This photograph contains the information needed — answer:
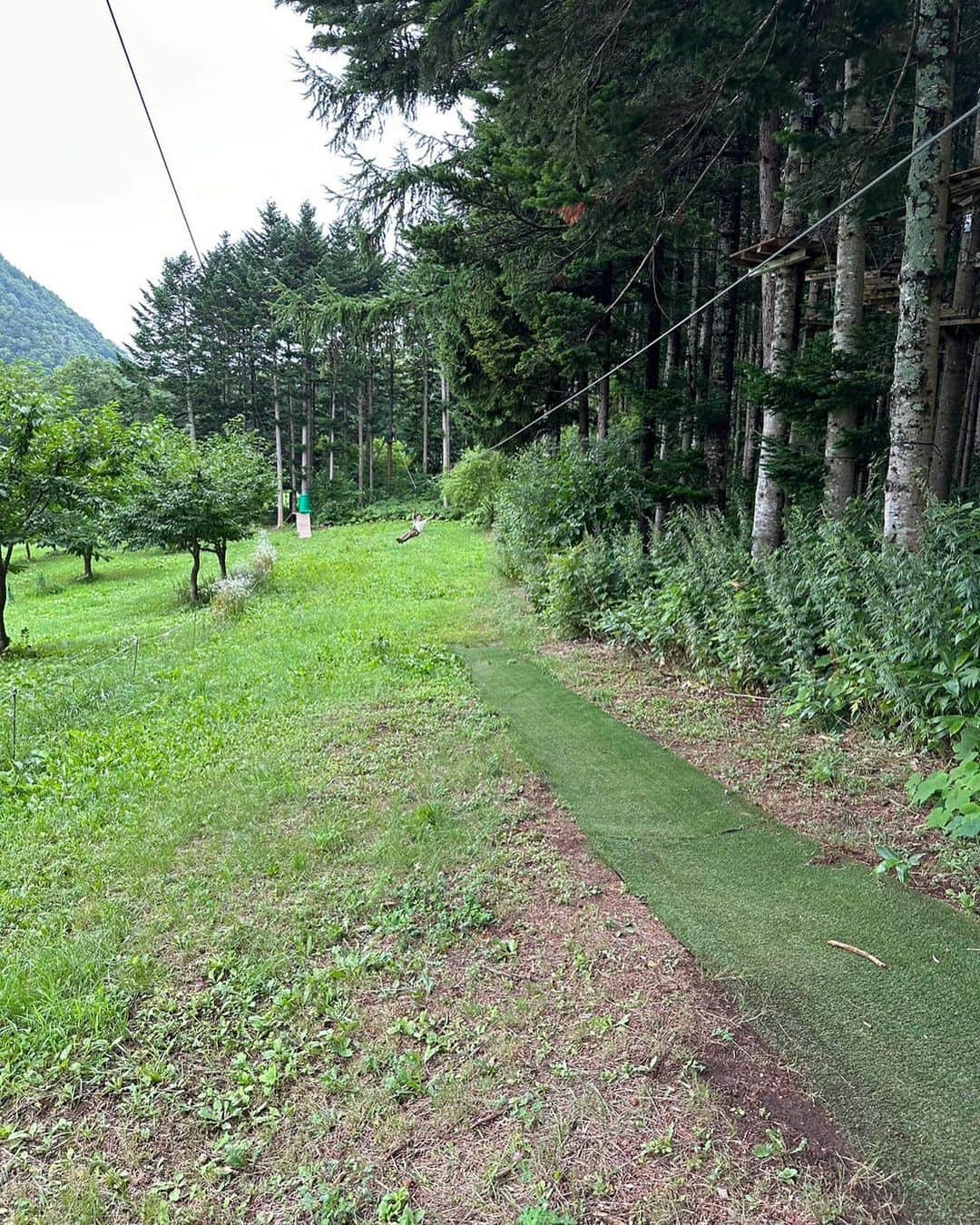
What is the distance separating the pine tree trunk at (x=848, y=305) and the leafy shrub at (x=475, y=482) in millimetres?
13409

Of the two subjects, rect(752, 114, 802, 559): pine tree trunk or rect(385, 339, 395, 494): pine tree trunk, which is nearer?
rect(752, 114, 802, 559): pine tree trunk

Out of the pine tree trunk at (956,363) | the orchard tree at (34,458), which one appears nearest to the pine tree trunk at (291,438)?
the orchard tree at (34,458)

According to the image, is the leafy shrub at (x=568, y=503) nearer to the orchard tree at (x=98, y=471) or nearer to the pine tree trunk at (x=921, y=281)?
the pine tree trunk at (x=921, y=281)

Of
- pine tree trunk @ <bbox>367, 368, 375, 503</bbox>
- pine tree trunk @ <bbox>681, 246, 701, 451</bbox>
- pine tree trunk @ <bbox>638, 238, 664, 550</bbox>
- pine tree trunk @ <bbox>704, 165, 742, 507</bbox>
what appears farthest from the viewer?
pine tree trunk @ <bbox>367, 368, 375, 503</bbox>

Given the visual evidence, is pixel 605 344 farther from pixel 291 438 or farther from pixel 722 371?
pixel 291 438

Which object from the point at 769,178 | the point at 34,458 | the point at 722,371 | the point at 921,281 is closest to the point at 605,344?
the point at 722,371

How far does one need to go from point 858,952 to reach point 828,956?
0.35 feet

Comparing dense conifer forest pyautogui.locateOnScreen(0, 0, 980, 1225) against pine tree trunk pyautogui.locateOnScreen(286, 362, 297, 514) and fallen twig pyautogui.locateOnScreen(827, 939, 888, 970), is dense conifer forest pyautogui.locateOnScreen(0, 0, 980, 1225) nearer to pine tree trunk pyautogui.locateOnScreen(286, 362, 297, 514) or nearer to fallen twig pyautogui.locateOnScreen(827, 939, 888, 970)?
fallen twig pyautogui.locateOnScreen(827, 939, 888, 970)

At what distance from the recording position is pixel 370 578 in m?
12.3

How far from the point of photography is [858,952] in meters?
2.23

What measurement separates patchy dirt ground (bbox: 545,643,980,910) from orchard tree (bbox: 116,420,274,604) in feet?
30.1

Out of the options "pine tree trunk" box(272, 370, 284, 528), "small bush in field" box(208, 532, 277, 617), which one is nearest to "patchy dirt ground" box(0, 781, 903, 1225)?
"small bush in field" box(208, 532, 277, 617)

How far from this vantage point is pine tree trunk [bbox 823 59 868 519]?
4715 millimetres

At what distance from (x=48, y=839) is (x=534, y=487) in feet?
24.1
